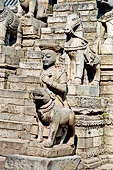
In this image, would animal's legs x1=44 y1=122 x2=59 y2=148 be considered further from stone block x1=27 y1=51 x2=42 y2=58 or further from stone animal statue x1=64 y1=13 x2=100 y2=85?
stone block x1=27 y1=51 x2=42 y2=58

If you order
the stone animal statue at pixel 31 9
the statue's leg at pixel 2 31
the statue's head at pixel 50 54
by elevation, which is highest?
the stone animal statue at pixel 31 9

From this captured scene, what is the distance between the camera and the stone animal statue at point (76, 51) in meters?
10.2

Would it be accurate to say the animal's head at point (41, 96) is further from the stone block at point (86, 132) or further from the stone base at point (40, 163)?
the stone block at point (86, 132)

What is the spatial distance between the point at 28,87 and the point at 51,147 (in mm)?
3950

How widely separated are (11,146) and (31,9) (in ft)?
23.8

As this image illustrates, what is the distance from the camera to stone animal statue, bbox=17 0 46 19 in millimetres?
14328

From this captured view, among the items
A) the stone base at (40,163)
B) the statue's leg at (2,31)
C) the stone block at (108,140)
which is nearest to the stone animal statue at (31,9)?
the statue's leg at (2,31)

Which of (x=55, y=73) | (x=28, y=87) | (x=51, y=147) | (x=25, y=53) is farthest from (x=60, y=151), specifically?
(x=25, y=53)

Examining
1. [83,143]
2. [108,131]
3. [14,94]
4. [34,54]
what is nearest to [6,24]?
[34,54]

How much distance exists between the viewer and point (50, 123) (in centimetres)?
768

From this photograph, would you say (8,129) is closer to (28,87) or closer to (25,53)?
(28,87)

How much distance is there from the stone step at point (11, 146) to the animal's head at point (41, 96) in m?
1.34

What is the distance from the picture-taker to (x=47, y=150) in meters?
7.54

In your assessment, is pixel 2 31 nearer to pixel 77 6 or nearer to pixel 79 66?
pixel 77 6
